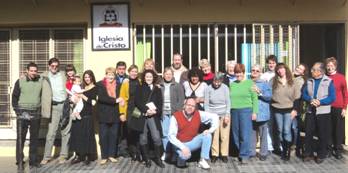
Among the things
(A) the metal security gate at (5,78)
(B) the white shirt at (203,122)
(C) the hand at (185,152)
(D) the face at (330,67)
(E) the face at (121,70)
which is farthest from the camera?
(A) the metal security gate at (5,78)

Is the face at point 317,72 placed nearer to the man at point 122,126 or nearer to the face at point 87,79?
the man at point 122,126

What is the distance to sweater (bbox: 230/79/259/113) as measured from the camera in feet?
31.3

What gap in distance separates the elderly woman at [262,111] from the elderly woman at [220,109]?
49 cm

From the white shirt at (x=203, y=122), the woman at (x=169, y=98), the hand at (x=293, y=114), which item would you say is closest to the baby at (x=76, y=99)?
the woman at (x=169, y=98)

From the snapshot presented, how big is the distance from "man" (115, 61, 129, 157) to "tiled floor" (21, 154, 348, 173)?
1.20 ft

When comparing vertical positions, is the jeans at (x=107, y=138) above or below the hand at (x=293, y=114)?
below

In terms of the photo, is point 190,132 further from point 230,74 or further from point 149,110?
point 230,74

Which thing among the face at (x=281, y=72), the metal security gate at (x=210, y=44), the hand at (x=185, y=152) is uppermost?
the metal security gate at (x=210, y=44)

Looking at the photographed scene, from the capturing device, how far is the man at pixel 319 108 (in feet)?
31.0

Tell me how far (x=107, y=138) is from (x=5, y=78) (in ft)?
9.09

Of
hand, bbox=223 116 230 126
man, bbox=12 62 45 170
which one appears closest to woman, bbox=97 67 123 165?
man, bbox=12 62 45 170

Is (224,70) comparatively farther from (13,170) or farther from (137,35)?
(13,170)

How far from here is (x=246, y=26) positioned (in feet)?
35.4

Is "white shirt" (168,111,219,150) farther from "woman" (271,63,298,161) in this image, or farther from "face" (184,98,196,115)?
"woman" (271,63,298,161)
